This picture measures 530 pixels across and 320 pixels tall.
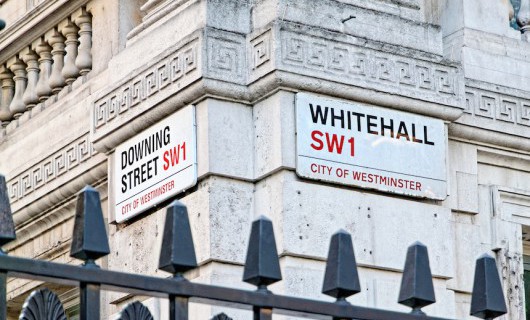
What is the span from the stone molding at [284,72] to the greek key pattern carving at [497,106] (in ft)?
0.85

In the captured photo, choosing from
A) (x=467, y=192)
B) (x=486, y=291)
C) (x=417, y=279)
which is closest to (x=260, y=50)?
(x=467, y=192)

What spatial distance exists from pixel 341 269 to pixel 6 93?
815cm

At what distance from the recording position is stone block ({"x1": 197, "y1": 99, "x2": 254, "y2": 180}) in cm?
919

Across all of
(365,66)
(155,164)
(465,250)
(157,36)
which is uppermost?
(157,36)

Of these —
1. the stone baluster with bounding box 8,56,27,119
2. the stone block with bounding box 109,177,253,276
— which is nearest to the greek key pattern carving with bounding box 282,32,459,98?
the stone block with bounding box 109,177,253,276

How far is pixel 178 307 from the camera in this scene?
4.52m

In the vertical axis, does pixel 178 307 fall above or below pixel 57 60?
below

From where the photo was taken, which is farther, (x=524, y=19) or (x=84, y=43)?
(x=84, y=43)

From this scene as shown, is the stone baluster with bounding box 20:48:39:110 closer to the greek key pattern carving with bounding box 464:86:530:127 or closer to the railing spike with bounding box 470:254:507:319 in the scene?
the greek key pattern carving with bounding box 464:86:530:127

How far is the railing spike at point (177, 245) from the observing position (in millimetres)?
4504

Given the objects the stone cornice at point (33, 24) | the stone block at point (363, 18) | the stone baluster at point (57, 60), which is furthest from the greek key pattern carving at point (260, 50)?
the stone baluster at point (57, 60)

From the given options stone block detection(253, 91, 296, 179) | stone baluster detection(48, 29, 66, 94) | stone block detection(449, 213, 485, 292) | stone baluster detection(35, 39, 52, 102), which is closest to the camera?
stone block detection(253, 91, 296, 179)

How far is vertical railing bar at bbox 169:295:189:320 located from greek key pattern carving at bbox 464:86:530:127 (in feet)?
19.1

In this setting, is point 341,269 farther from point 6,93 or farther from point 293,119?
point 6,93
